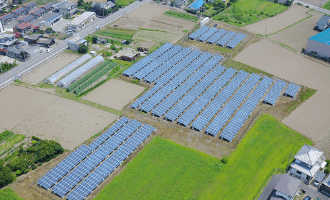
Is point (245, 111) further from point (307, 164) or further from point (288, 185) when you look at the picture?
point (288, 185)

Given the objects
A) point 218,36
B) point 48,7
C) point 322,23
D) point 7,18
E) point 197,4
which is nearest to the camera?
point 218,36

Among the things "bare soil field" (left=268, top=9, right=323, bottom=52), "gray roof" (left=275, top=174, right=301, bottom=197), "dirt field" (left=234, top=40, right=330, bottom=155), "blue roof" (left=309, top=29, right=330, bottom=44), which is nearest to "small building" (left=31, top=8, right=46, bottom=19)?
"dirt field" (left=234, top=40, right=330, bottom=155)

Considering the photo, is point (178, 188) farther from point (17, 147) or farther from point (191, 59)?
point (191, 59)

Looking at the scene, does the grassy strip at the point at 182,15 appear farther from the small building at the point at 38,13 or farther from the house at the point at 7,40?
the house at the point at 7,40

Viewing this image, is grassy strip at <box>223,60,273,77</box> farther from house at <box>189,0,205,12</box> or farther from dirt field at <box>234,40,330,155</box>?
house at <box>189,0,205,12</box>

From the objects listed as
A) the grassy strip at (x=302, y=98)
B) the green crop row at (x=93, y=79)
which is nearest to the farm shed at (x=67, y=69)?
the green crop row at (x=93, y=79)

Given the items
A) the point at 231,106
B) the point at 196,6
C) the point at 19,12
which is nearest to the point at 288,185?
the point at 231,106
